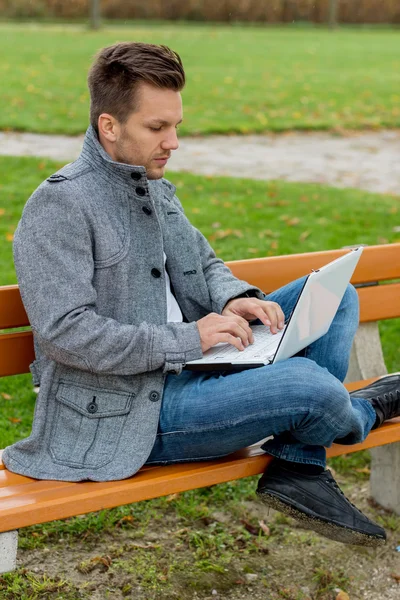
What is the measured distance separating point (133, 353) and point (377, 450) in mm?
1455

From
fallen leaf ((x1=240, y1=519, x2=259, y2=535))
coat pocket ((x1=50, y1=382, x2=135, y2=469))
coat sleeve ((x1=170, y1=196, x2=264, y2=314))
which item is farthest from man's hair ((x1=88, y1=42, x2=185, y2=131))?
fallen leaf ((x1=240, y1=519, x2=259, y2=535))

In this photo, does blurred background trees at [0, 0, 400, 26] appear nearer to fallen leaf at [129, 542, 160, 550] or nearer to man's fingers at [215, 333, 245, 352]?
fallen leaf at [129, 542, 160, 550]

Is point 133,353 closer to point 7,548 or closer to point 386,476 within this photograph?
point 7,548

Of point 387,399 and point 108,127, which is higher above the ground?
point 108,127

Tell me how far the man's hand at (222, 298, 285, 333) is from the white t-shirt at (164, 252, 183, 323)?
148 mm

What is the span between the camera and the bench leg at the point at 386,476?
12.0ft

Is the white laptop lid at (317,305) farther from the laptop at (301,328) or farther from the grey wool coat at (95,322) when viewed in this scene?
the grey wool coat at (95,322)

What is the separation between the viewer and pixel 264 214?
684cm

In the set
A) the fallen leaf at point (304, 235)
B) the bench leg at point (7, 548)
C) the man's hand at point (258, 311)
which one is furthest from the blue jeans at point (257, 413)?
the fallen leaf at point (304, 235)

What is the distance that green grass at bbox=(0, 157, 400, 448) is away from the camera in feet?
19.7

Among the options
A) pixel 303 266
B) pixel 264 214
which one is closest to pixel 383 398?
pixel 303 266

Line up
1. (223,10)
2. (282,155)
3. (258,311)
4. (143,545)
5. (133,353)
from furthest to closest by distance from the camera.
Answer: (223,10), (282,155), (143,545), (258,311), (133,353)

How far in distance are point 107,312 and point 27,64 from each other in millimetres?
13583

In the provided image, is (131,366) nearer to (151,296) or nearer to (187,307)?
(151,296)
